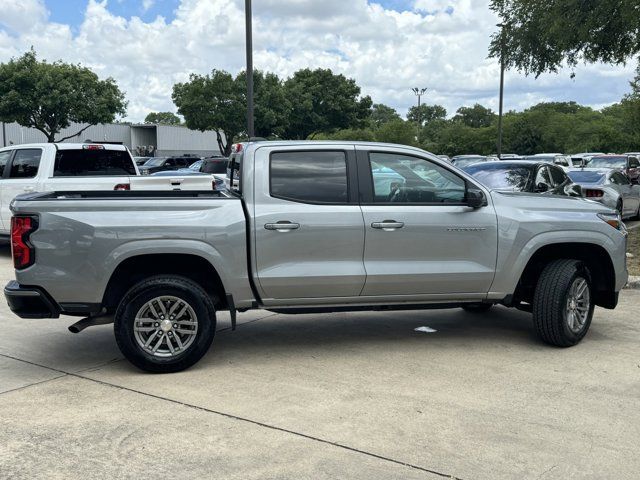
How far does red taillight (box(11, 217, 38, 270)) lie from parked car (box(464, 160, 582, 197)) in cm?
714

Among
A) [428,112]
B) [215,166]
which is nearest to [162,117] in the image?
[428,112]

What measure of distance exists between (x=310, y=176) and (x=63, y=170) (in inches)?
269

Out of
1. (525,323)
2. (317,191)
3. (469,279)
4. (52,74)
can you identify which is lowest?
(525,323)

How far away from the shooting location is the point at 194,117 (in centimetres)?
4234

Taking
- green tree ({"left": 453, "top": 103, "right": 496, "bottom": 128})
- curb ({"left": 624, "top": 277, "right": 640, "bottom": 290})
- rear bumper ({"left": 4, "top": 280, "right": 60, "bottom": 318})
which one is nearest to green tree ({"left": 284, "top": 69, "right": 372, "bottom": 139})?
curb ({"left": 624, "top": 277, "right": 640, "bottom": 290})

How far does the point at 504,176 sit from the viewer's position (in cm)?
1088

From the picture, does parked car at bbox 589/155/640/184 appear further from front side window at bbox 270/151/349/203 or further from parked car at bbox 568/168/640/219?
front side window at bbox 270/151/349/203

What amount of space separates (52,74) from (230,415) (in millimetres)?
32660

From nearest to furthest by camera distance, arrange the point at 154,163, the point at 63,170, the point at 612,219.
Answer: the point at 612,219, the point at 63,170, the point at 154,163

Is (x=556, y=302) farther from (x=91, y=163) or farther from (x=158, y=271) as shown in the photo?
(x=91, y=163)

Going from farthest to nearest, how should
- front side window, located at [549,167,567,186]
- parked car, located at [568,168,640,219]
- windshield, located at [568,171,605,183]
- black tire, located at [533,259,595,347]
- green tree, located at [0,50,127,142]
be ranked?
green tree, located at [0,50,127,142], windshield, located at [568,171,605,183], parked car, located at [568,168,640,219], front side window, located at [549,167,567,186], black tire, located at [533,259,595,347]

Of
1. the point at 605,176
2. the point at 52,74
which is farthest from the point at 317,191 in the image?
the point at 52,74

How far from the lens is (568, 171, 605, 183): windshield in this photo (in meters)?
16.0

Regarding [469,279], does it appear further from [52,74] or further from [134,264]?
[52,74]
